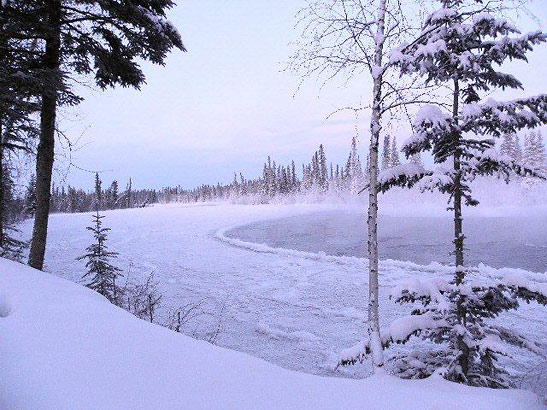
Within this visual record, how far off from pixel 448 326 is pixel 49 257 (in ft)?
51.1

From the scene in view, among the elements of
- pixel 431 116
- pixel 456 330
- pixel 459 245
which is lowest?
pixel 456 330

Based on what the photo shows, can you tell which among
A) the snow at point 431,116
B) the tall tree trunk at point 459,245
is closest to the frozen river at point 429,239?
the tall tree trunk at point 459,245

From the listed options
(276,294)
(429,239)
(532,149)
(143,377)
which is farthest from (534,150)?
(143,377)

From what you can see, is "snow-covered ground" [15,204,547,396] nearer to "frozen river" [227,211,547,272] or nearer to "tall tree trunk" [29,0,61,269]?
"frozen river" [227,211,547,272]

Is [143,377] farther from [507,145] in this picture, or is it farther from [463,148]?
[507,145]

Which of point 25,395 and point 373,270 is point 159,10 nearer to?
point 373,270

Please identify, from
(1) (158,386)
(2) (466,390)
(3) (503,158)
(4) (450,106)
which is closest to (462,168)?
(3) (503,158)

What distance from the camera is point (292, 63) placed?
5160 millimetres

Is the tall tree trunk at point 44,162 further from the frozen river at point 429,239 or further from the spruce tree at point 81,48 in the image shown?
the frozen river at point 429,239

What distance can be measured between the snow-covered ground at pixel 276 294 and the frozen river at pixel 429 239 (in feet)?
5.75

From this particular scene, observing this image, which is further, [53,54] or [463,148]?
[53,54]

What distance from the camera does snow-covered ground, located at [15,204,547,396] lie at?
616 centimetres

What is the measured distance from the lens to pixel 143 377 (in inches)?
90.5

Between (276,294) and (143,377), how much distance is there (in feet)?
23.1
